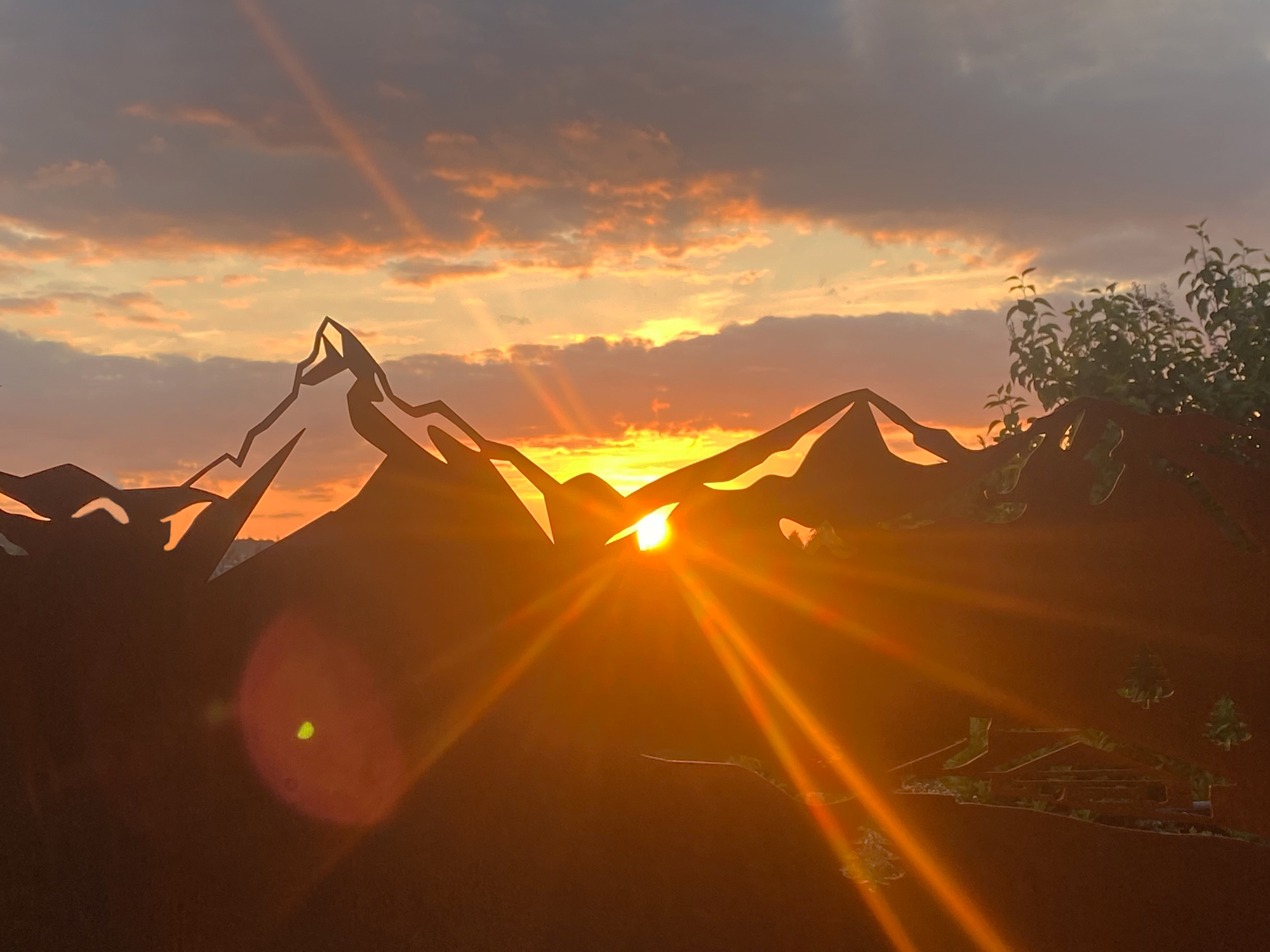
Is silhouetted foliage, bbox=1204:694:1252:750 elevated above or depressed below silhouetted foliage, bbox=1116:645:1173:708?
below

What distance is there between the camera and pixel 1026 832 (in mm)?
1743

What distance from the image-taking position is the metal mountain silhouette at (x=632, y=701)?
1.68m

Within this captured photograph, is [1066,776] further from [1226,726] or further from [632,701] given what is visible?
[632,701]

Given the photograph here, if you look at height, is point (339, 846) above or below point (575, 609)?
below

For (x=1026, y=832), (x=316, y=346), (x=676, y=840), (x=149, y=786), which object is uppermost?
(x=316, y=346)

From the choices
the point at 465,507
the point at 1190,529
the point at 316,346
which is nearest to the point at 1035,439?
the point at 1190,529

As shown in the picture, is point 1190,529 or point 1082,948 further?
point 1190,529

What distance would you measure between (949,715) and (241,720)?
45.0 inches

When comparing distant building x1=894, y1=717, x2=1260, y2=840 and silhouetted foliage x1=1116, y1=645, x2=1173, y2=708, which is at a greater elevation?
silhouetted foliage x1=1116, y1=645, x2=1173, y2=708

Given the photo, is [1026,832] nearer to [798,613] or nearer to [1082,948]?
[1082,948]

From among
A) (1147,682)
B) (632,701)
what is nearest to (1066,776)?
(1147,682)

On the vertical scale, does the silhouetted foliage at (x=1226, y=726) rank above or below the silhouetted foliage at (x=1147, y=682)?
below

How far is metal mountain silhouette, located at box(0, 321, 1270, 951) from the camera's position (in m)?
1.68

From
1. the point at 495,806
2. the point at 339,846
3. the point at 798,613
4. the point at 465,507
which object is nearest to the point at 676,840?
the point at 495,806
